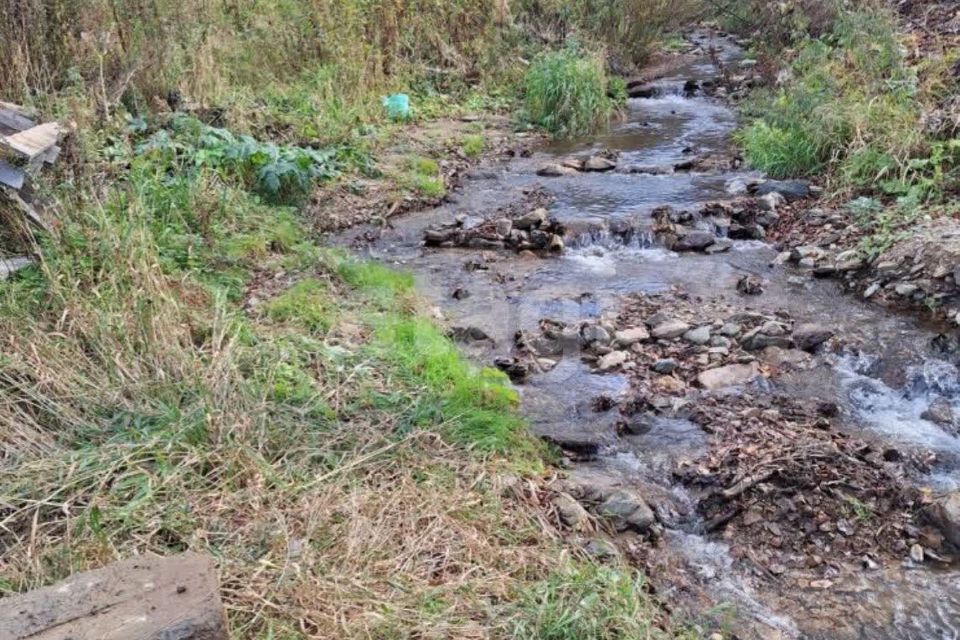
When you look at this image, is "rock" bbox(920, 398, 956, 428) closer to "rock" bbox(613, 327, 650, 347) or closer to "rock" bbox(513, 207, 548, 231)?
"rock" bbox(613, 327, 650, 347)

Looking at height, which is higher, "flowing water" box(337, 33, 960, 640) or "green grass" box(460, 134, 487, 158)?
"flowing water" box(337, 33, 960, 640)

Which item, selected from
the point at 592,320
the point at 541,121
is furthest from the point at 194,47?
the point at 592,320

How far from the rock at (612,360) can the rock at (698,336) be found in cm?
40

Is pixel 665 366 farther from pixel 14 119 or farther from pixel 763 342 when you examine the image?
pixel 14 119

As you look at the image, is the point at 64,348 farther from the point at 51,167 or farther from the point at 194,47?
the point at 194,47

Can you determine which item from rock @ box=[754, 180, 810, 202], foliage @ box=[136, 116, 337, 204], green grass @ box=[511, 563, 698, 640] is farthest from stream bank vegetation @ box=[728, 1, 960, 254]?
foliage @ box=[136, 116, 337, 204]

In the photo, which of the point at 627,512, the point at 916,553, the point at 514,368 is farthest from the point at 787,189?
the point at 627,512

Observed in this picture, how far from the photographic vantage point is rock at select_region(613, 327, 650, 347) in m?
4.39

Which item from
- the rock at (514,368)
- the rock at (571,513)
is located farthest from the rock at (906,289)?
the rock at (571,513)

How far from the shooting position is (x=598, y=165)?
293 inches

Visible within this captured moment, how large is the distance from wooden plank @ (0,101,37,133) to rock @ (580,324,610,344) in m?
3.06

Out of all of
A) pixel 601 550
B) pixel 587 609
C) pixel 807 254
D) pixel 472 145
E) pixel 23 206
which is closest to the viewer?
pixel 587 609

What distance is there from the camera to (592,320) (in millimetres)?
4688

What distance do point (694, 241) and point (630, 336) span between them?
63.4 inches
